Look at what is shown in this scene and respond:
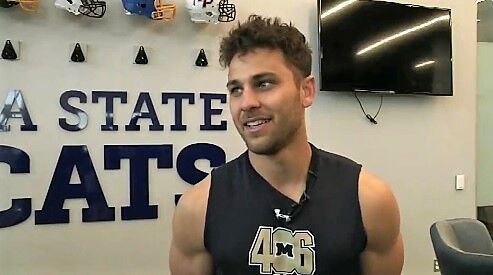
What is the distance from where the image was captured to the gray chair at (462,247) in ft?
8.24

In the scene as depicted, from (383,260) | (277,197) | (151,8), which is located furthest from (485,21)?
(277,197)

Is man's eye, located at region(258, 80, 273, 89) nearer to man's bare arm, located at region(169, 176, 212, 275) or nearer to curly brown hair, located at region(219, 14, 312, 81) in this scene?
curly brown hair, located at region(219, 14, 312, 81)

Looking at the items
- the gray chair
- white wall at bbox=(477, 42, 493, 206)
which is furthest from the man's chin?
white wall at bbox=(477, 42, 493, 206)

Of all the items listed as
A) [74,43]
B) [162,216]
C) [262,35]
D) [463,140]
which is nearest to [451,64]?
[463,140]

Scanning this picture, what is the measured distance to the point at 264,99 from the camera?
1.23m

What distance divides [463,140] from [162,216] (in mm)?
2218

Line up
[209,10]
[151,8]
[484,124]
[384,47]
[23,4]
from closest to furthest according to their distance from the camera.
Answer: [23,4]
[151,8]
[209,10]
[384,47]
[484,124]

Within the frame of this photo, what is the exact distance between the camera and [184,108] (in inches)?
118

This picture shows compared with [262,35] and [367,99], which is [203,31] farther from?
[262,35]

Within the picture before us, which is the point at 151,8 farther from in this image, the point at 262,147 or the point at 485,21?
the point at 485,21

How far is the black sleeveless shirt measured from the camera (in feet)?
4.14

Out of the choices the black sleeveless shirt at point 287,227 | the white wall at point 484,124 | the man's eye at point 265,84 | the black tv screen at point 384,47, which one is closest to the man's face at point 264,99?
the man's eye at point 265,84

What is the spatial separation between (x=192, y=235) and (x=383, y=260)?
50 cm

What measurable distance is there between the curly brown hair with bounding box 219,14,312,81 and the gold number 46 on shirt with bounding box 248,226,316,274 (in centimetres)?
39
